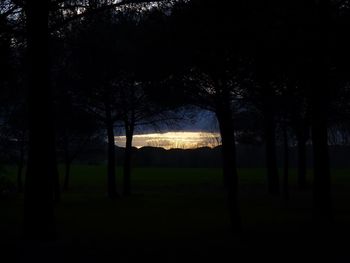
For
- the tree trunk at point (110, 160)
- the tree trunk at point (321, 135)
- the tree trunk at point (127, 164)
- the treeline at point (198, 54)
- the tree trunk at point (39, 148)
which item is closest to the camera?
the tree trunk at point (39, 148)

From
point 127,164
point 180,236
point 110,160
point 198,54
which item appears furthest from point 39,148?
point 127,164

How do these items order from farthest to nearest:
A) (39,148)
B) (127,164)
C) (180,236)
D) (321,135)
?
(127,164), (321,135), (180,236), (39,148)

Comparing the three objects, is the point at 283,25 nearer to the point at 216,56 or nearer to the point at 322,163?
the point at 216,56

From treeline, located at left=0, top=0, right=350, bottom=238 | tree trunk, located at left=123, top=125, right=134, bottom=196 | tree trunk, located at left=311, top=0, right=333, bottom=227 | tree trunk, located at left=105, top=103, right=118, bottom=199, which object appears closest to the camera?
treeline, located at left=0, top=0, right=350, bottom=238

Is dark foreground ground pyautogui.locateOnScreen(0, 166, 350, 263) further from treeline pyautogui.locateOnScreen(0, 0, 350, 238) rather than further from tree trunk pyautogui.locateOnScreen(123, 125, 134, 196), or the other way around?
tree trunk pyautogui.locateOnScreen(123, 125, 134, 196)

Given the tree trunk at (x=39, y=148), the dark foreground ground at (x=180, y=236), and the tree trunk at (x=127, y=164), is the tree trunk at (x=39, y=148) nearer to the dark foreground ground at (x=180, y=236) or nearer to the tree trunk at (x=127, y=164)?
the dark foreground ground at (x=180, y=236)

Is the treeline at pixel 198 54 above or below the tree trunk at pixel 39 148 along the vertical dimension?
above

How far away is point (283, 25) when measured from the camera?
16.9 meters

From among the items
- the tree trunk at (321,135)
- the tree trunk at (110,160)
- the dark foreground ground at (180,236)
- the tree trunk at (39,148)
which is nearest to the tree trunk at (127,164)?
the tree trunk at (110,160)

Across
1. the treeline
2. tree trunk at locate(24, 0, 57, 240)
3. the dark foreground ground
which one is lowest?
the dark foreground ground


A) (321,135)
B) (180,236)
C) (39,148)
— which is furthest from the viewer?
(321,135)

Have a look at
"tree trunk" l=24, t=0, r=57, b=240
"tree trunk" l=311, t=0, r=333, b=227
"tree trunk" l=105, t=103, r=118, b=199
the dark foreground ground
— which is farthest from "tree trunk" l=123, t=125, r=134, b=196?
"tree trunk" l=24, t=0, r=57, b=240

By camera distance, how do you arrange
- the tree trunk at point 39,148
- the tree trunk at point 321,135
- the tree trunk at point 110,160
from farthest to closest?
the tree trunk at point 110,160 < the tree trunk at point 321,135 < the tree trunk at point 39,148

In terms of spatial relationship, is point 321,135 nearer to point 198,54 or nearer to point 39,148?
point 198,54
